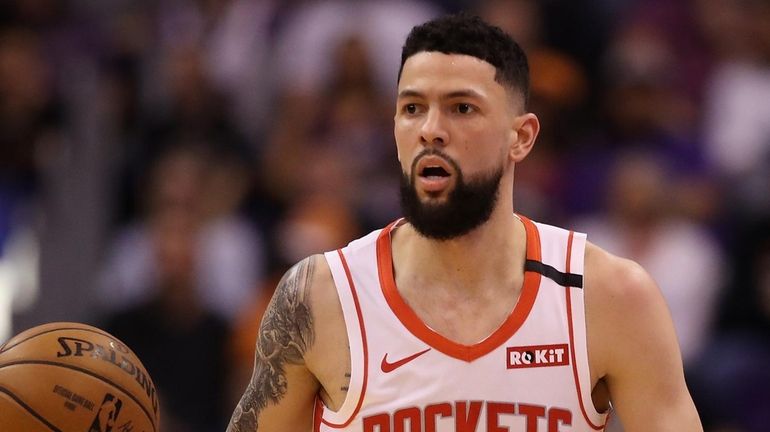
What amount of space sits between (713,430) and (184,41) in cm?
518

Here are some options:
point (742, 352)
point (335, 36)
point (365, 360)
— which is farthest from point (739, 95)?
point (365, 360)

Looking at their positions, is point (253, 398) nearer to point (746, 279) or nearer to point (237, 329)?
point (237, 329)

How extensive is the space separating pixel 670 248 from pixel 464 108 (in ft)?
14.7

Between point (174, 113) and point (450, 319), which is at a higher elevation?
point (174, 113)

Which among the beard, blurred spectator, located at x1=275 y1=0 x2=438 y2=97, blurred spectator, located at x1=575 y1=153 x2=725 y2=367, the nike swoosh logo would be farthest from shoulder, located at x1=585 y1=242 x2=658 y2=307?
blurred spectator, located at x1=275 y1=0 x2=438 y2=97

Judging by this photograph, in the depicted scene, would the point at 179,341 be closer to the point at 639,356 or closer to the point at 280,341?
the point at 280,341

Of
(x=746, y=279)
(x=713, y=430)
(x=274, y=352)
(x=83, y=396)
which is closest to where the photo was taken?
(x=83, y=396)

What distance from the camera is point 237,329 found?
29.4 feet

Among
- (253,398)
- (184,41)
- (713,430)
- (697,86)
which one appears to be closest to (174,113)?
(184,41)

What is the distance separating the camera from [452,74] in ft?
15.6

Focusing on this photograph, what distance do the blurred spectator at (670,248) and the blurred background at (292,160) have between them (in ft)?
0.05

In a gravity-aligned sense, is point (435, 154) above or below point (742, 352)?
above

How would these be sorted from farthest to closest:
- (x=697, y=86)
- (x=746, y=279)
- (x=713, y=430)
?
(x=697, y=86), (x=746, y=279), (x=713, y=430)

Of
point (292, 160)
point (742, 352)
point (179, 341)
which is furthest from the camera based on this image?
point (292, 160)
